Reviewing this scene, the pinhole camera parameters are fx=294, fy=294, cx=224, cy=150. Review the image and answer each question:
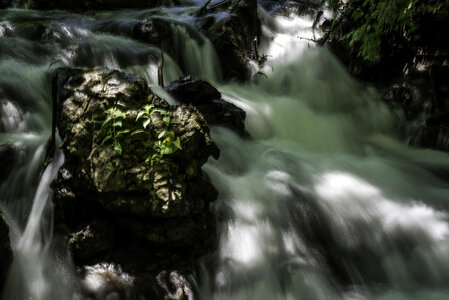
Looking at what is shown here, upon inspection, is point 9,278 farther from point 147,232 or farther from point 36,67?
point 36,67

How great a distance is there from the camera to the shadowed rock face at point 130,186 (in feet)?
8.65

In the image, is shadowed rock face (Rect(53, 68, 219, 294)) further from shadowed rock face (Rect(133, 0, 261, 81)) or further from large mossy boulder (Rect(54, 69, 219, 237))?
shadowed rock face (Rect(133, 0, 261, 81))

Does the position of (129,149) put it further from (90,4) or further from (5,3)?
(5,3)

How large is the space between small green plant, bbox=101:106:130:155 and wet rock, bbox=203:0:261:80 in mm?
5477

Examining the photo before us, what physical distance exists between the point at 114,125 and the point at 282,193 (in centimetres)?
221

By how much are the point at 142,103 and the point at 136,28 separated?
18.6ft

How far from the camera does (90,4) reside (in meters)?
10.6

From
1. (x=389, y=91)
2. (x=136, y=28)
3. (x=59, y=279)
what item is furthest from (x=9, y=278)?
(x=389, y=91)

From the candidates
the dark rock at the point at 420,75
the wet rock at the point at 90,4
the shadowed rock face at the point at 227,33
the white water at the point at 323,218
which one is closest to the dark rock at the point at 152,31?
the shadowed rock face at the point at 227,33

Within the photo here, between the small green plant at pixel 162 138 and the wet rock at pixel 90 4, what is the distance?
391 inches

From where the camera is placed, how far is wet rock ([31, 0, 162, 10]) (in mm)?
10039

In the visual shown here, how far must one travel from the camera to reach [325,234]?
3465 millimetres

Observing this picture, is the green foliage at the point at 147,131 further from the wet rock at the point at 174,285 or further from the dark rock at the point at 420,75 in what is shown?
the dark rock at the point at 420,75

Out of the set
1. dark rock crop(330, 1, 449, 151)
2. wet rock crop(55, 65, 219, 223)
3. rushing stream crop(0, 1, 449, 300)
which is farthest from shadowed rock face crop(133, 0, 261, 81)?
wet rock crop(55, 65, 219, 223)
